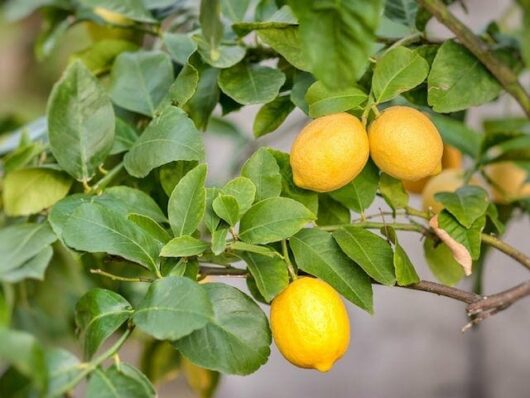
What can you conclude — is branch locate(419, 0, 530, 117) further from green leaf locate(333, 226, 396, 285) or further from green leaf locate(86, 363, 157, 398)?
green leaf locate(86, 363, 157, 398)

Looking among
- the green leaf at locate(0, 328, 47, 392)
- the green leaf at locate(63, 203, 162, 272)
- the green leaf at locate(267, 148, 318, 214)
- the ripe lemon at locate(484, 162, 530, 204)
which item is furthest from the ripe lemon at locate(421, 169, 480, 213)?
the green leaf at locate(0, 328, 47, 392)

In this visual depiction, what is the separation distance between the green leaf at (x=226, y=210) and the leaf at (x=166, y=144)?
0.11 ft

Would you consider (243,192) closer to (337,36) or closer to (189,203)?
(189,203)

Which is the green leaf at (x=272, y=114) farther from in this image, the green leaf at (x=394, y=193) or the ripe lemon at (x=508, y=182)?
the ripe lemon at (x=508, y=182)

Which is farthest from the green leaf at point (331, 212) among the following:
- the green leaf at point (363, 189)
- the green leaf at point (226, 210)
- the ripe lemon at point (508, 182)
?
the ripe lemon at point (508, 182)

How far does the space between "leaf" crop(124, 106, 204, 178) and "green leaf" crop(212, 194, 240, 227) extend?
34 mm

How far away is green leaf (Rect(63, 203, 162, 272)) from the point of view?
49 centimetres

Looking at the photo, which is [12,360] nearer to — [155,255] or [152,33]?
[155,255]

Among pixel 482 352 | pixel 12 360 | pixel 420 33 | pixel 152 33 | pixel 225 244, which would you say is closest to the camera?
pixel 12 360

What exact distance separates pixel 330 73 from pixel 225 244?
0.15 meters

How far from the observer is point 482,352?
127cm

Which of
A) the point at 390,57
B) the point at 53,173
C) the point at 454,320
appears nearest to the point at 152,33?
the point at 53,173

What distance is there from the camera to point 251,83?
573mm

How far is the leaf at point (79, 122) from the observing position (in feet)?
1.82
